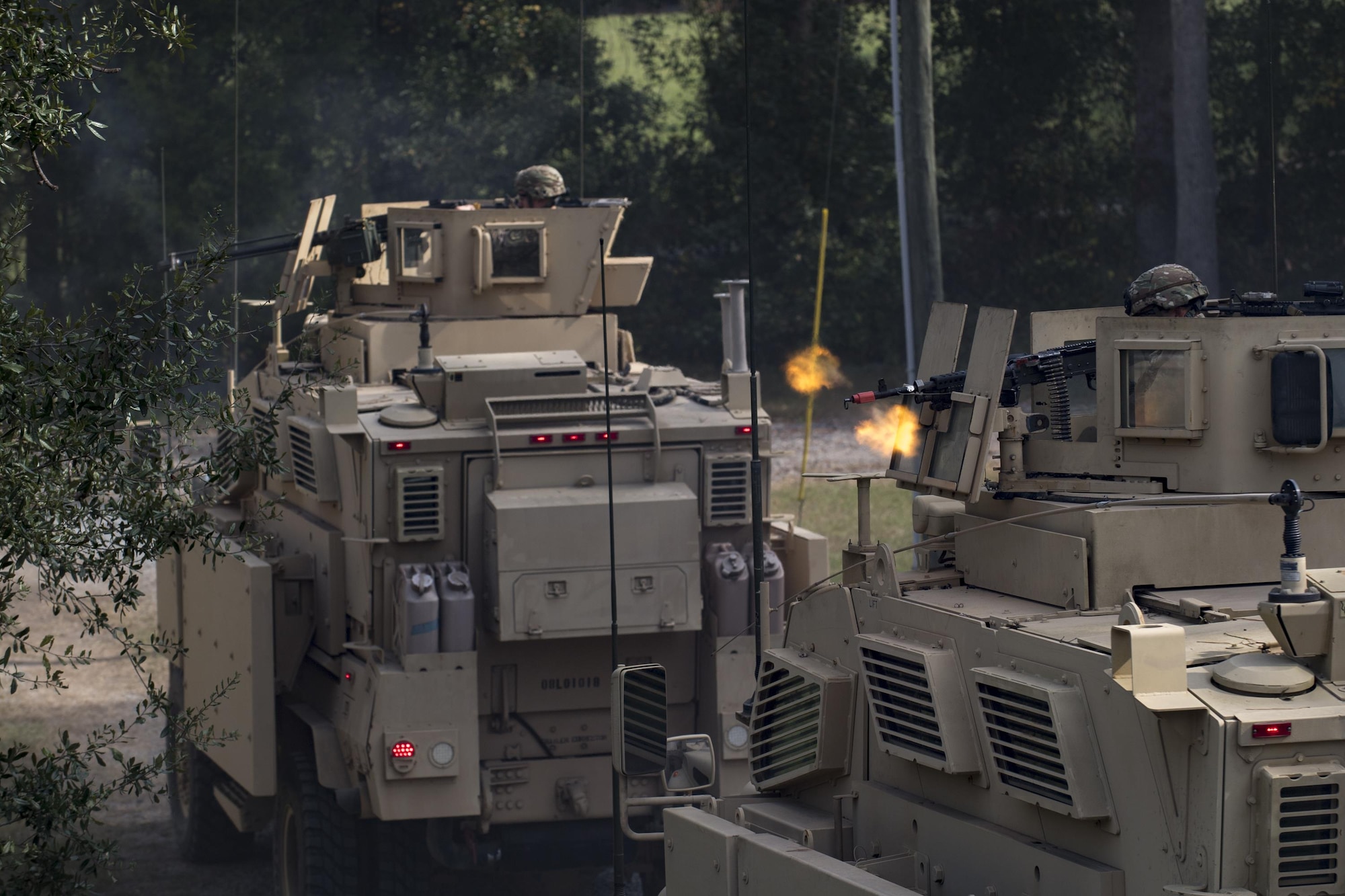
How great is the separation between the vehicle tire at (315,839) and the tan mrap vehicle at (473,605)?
0.05 feet

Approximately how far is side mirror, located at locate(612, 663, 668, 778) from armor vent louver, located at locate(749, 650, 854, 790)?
0.37 meters

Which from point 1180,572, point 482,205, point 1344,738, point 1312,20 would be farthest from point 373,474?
point 1312,20

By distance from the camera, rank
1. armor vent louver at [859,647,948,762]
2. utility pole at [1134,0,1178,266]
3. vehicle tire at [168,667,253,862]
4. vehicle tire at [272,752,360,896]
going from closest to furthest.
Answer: armor vent louver at [859,647,948,762], vehicle tire at [272,752,360,896], vehicle tire at [168,667,253,862], utility pole at [1134,0,1178,266]

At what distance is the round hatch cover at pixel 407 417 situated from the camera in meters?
10.1

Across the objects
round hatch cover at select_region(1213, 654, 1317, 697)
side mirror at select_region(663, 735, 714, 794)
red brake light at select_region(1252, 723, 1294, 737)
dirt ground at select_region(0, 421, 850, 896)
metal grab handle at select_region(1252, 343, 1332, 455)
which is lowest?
dirt ground at select_region(0, 421, 850, 896)

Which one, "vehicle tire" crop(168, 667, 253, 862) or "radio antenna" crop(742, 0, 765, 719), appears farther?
"vehicle tire" crop(168, 667, 253, 862)

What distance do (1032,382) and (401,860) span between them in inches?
182

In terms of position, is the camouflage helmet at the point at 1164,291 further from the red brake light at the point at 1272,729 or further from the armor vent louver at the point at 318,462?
the armor vent louver at the point at 318,462

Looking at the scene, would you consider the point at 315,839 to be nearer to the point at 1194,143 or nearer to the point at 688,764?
the point at 688,764

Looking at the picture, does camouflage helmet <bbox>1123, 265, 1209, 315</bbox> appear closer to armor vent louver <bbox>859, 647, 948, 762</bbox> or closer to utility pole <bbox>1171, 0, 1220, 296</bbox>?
armor vent louver <bbox>859, 647, 948, 762</bbox>

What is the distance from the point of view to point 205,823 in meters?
12.2

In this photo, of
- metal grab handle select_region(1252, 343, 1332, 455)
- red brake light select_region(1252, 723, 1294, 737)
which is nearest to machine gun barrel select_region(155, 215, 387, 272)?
metal grab handle select_region(1252, 343, 1332, 455)

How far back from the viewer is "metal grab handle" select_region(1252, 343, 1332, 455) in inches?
235

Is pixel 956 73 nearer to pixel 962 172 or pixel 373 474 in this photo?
pixel 962 172
